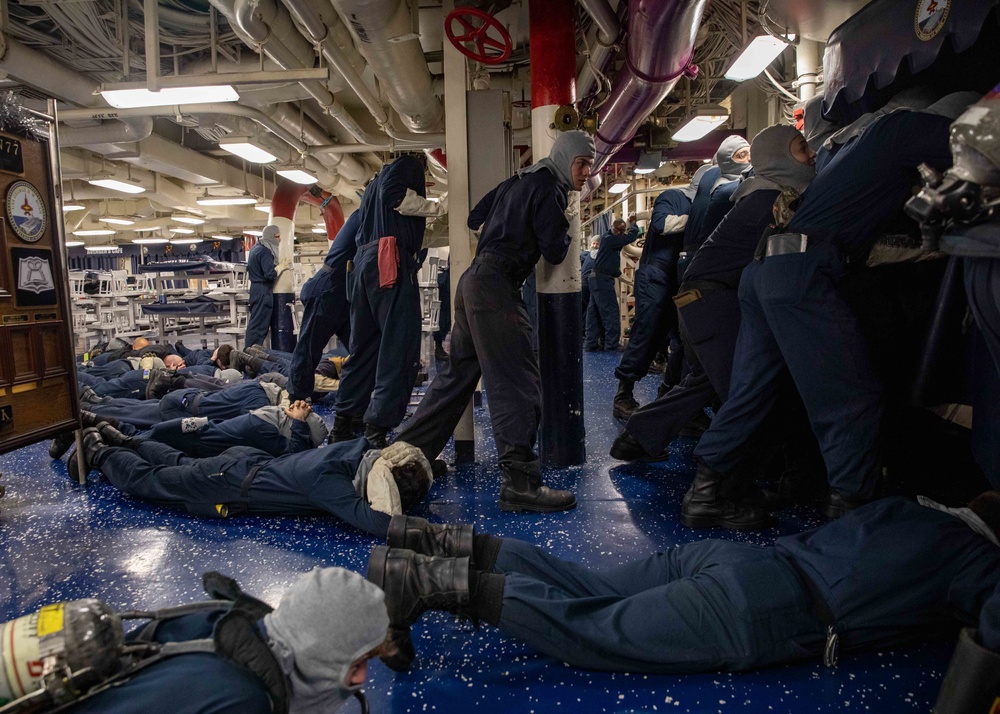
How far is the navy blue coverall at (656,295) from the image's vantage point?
4633mm

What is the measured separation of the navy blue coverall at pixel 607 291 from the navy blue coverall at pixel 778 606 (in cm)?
684

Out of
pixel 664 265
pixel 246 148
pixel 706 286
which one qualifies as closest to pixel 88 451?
pixel 706 286

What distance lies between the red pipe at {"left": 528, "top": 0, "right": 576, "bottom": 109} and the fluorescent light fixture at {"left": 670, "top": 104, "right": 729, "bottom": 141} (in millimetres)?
3084

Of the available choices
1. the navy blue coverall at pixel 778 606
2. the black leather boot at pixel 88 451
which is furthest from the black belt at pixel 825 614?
the black leather boot at pixel 88 451

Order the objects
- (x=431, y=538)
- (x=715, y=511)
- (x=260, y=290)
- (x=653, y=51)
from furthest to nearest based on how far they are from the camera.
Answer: (x=260, y=290) → (x=653, y=51) → (x=715, y=511) → (x=431, y=538)

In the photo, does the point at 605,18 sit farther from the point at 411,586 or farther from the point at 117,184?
the point at 117,184

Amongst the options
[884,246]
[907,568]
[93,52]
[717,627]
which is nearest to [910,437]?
[884,246]

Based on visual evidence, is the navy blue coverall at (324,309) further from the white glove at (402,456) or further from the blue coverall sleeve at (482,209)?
the white glove at (402,456)

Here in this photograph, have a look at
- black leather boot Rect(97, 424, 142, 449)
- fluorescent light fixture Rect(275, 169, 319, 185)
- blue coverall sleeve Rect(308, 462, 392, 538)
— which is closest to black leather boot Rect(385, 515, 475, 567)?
blue coverall sleeve Rect(308, 462, 392, 538)

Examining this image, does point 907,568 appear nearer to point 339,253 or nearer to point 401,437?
point 401,437

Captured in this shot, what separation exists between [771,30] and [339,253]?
2.94 meters

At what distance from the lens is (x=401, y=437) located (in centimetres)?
319

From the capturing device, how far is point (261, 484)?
2.78 m

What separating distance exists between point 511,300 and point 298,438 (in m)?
1.50
